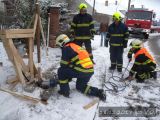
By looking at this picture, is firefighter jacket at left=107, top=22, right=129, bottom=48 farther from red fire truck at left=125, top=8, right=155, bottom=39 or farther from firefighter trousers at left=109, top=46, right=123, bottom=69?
red fire truck at left=125, top=8, right=155, bottom=39

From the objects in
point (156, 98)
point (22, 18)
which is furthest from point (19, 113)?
point (22, 18)

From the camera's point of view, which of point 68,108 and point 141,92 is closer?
point 68,108

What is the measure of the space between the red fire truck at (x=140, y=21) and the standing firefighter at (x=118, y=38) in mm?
14342

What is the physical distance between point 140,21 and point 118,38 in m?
14.9

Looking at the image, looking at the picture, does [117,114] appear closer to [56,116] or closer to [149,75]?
[56,116]

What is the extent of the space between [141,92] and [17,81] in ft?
10.3

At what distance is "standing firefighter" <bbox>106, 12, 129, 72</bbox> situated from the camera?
785 centimetres

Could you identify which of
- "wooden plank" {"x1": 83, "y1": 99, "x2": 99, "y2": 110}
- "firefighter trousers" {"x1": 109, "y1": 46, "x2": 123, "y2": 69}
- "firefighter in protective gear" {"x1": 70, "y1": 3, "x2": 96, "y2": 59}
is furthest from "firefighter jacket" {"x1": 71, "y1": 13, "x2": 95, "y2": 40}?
"wooden plank" {"x1": 83, "y1": 99, "x2": 99, "y2": 110}

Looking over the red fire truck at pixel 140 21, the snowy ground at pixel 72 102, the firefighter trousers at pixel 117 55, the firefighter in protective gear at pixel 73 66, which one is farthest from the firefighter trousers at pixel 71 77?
the red fire truck at pixel 140 21

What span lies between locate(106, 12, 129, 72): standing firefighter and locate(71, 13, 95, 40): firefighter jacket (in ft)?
2.10

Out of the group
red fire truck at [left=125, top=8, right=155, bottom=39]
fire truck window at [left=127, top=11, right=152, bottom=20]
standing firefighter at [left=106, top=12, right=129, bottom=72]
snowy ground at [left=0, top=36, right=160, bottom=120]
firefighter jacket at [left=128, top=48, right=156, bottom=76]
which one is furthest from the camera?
fire truck window at [left=127, top=11, right=152, bottom=20]

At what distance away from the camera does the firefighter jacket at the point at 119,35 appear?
7859mm

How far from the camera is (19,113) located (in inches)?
201

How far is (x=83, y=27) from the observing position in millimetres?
8102
